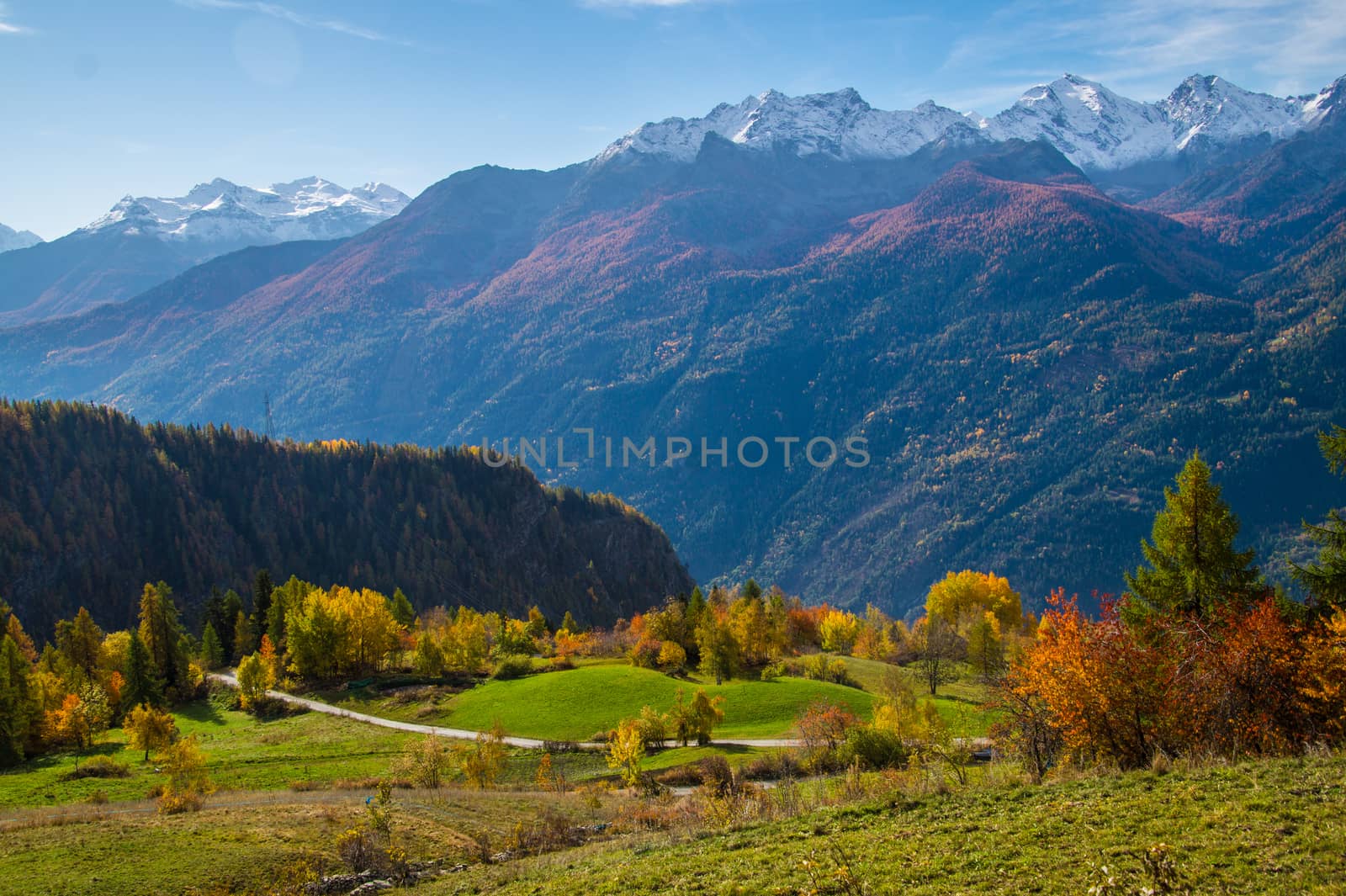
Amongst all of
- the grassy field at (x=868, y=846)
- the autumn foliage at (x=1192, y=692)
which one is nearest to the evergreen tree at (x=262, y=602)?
the grassy field at (x=868, y=846)

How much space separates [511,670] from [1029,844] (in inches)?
3232

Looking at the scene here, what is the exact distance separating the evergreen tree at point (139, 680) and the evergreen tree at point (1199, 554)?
83.1m

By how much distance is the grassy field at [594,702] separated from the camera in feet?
247

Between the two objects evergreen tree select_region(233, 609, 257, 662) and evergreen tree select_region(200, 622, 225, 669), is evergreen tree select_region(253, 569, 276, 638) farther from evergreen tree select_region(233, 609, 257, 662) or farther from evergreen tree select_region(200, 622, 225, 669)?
evergreen tree select_region(200, 622, 225, 669)

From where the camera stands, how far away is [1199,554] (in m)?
37.2

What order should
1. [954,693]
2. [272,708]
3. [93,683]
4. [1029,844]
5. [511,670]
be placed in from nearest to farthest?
[1029,844] → [93,683] → [272,708] → [954,693] → [511,670]

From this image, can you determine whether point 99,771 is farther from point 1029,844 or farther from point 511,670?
point 1029,844

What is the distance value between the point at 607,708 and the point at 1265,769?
203ft

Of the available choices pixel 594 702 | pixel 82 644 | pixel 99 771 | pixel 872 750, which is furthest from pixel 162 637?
pixel 872 750

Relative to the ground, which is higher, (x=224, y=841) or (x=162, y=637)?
(x=162, y=637)

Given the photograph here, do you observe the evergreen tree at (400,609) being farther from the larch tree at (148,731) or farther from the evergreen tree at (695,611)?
the larch tree at (148,731)

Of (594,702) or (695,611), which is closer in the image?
(594,702)

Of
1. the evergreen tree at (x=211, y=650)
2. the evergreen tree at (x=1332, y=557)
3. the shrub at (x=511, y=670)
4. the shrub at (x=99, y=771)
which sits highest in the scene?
the evergreen tree at (x=1332, y=557)

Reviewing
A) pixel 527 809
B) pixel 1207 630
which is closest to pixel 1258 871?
pixel 1207 630
